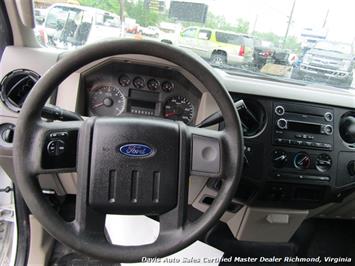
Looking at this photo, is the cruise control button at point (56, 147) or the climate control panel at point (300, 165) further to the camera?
the climate control panel at point (300, 165)

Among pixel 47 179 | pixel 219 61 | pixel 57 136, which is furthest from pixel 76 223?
pixel 219 61

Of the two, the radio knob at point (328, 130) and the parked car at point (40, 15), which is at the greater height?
the parked car at point (40, 15)

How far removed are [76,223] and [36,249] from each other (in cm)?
93

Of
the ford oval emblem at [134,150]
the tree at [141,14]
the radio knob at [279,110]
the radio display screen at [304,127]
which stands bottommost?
the ford oval emblem at [134,150]

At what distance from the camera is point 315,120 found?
138cm

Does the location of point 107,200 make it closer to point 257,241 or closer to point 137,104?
point 137,104

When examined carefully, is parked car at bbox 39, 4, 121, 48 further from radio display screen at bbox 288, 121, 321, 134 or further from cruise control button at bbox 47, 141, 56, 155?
radio display screen at bbox 288, 121, 321, 134

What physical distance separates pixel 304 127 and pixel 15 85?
1032 millimetres

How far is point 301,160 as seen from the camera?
136 cm

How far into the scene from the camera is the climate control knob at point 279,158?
1.34 meters

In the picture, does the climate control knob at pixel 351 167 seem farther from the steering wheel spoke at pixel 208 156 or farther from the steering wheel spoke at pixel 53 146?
the steering wheel spoke at pixel 53 146

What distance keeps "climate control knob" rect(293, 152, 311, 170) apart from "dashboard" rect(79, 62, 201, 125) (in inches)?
16.2

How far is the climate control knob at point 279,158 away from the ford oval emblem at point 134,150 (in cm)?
63

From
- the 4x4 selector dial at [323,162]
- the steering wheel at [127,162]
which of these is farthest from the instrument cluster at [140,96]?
the 4x4 selector dial at [323,162]
